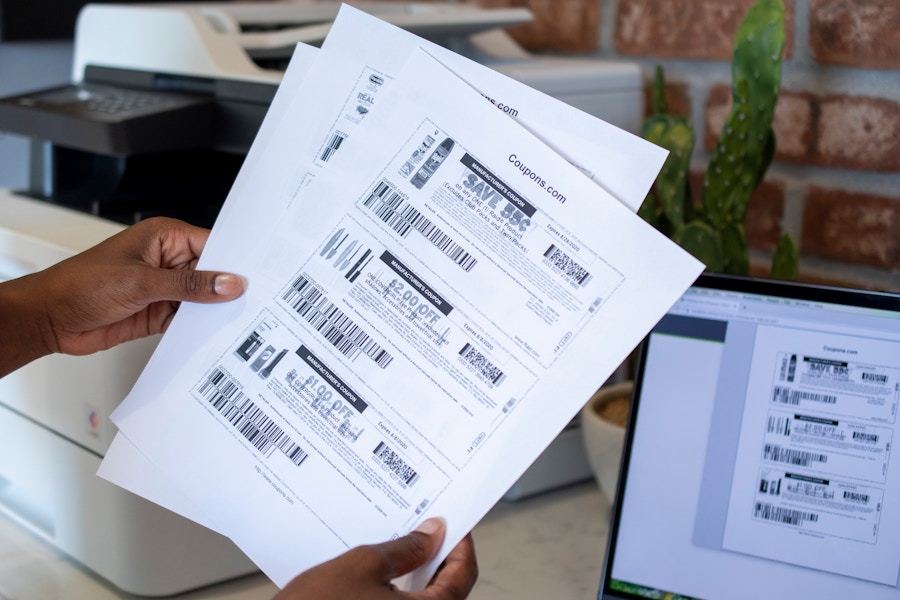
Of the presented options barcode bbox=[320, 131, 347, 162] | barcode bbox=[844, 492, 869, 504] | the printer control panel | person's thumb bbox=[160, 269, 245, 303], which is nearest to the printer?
the printer control panel

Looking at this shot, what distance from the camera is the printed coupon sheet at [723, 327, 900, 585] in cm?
65

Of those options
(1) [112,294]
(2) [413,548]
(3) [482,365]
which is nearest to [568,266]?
(3) [482,365]

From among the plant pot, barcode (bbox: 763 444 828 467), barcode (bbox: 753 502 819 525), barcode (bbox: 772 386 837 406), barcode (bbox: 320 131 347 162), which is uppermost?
barcode (bbox: 320 131 347 162)

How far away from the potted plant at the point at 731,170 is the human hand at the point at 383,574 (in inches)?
12.3

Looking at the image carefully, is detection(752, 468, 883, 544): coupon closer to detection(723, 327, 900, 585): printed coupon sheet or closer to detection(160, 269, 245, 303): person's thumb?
detection(723, 327, 900, 585): printed coupon sheet

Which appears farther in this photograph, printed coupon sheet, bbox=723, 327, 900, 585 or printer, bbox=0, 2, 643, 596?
printer, bbox=0, 2, 643, 596

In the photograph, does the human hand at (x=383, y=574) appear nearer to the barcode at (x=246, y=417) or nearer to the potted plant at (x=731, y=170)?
the barcode at (x=246, y=417)

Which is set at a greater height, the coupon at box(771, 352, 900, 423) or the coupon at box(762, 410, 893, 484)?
the coupon at box(771, 352, 900, 423)

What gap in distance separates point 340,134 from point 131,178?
421 millimetres

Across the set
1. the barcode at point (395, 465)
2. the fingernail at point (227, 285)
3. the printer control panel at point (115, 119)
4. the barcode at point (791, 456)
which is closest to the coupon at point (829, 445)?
the barcode at point (791, 456)

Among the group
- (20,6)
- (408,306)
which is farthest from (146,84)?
(408,306)

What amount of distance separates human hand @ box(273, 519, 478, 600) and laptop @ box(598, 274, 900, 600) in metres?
0.19

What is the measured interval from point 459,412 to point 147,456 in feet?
0.72

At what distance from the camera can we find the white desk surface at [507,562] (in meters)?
0.81
